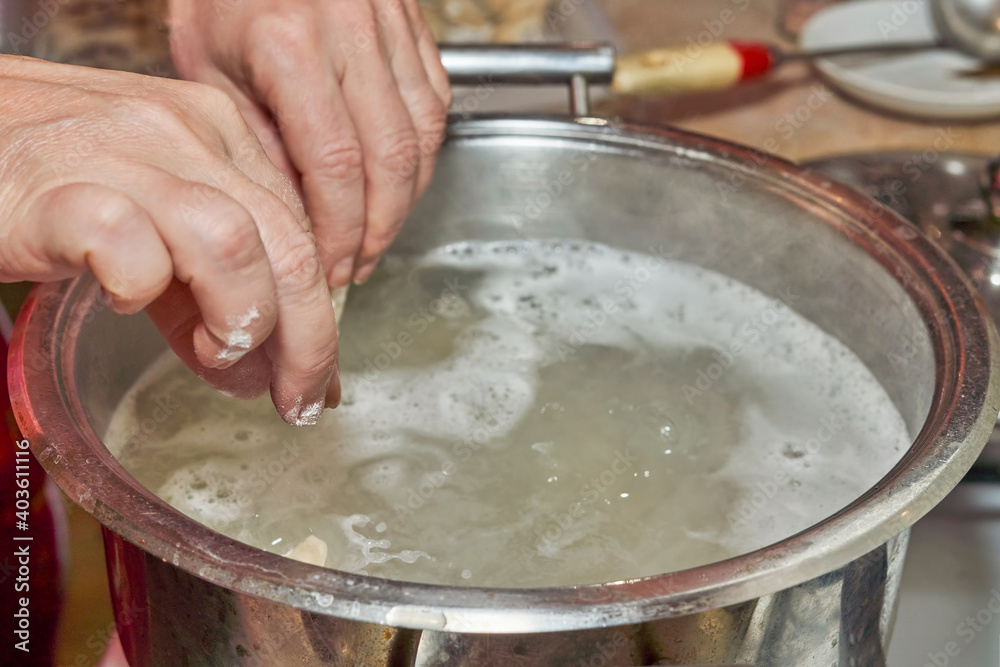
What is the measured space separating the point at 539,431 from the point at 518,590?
325mm

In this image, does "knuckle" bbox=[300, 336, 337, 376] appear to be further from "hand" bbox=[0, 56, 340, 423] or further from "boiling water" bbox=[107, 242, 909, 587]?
"boiling water" bbox=[107, 242, 909, 587]

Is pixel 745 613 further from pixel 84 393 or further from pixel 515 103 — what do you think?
pixel 515 103

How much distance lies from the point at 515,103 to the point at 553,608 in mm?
1058

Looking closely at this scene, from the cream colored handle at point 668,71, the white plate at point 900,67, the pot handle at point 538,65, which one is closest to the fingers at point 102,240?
the pot handle at point 538,65

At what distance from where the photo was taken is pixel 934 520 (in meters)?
0.90

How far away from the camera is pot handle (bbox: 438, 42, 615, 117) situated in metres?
0.89

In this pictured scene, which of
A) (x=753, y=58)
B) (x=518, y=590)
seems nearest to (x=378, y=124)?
(x=518, y=590)

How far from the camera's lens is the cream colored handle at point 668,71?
47.2 inches

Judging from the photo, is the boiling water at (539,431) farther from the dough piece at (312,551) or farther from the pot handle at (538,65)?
the pot handle at (538,65)

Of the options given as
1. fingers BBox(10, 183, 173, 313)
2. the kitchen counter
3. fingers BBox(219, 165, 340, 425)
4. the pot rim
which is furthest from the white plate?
fingers BBox(10, 183, 173, 313)

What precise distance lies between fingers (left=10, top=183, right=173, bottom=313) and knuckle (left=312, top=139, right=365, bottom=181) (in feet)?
0.81

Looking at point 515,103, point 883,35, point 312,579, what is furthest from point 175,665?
point 883,35

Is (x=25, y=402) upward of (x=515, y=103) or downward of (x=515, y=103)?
upward

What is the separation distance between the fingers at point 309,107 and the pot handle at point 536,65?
0.26 metres
